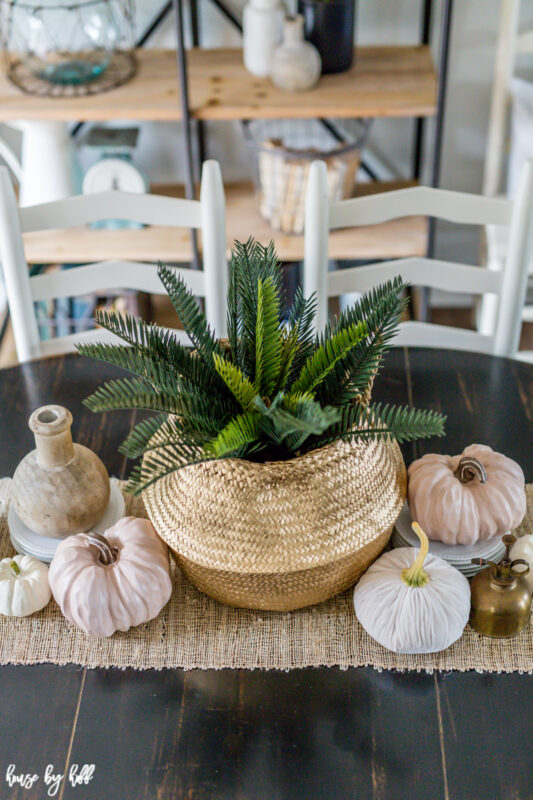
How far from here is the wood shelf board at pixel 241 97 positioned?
210 centimetres

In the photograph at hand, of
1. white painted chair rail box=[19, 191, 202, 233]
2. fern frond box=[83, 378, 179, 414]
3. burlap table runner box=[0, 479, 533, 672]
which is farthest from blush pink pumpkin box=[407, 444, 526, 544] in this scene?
white painted chair rail box=[19, 191, 202, 233]

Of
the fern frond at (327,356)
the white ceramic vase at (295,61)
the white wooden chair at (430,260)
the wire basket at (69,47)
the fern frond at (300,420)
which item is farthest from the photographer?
the wire basket at (69,47)

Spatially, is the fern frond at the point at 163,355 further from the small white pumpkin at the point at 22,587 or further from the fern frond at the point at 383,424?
the small white pumpkin at the point at 22,587

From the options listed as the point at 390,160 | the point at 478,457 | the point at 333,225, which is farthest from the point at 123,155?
the point at 478,457

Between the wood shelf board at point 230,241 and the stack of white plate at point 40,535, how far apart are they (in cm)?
129

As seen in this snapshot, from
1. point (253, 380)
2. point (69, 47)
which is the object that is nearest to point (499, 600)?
point (253, 380)

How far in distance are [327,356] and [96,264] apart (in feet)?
2.36

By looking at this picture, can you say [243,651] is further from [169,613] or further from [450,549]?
[450,549]

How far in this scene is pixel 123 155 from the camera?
2385 millimetres

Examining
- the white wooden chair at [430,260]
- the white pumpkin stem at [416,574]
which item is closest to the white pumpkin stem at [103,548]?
the white pumpkin stem at [416,574]

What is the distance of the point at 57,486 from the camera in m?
1.02

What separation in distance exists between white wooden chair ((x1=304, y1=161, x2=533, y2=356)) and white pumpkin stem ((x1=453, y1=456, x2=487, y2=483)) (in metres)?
0.49

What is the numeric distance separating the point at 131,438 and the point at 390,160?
2041 mm

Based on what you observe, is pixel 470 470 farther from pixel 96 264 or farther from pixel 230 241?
pixel 230 241
